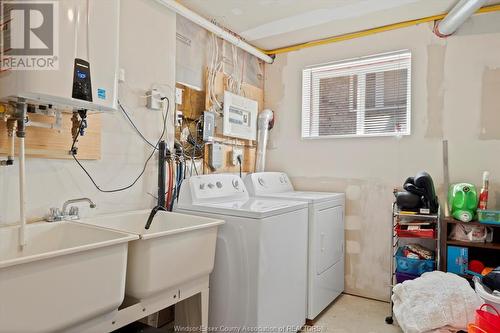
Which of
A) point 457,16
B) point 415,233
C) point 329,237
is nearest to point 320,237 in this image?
point 329,237

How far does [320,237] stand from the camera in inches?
95.4

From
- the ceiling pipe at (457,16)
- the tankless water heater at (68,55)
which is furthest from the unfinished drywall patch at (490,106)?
the tankless water heater at (68,55)

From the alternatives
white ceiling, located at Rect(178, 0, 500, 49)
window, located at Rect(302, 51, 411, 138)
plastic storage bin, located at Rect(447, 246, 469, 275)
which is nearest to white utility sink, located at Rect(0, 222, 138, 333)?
white ceiling, located at Rect(178, 0, 500, 49)

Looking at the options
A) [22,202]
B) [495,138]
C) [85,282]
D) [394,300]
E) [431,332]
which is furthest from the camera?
[495,138]

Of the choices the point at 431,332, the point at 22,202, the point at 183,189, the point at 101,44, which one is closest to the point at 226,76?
the point at 183,189

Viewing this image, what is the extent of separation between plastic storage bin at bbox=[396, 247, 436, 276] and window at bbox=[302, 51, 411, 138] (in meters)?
1.07

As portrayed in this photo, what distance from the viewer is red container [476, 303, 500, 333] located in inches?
60.9

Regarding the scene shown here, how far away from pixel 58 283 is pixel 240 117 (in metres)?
2.13

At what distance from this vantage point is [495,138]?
244cm

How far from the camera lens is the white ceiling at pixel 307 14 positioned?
2404 mm

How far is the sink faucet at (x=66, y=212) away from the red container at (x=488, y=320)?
2.11m

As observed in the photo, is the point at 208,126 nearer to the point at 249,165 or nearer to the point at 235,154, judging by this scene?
the point at 235,154

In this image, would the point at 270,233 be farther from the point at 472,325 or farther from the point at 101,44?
the point at 101,44

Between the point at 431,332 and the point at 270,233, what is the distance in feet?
3.59
